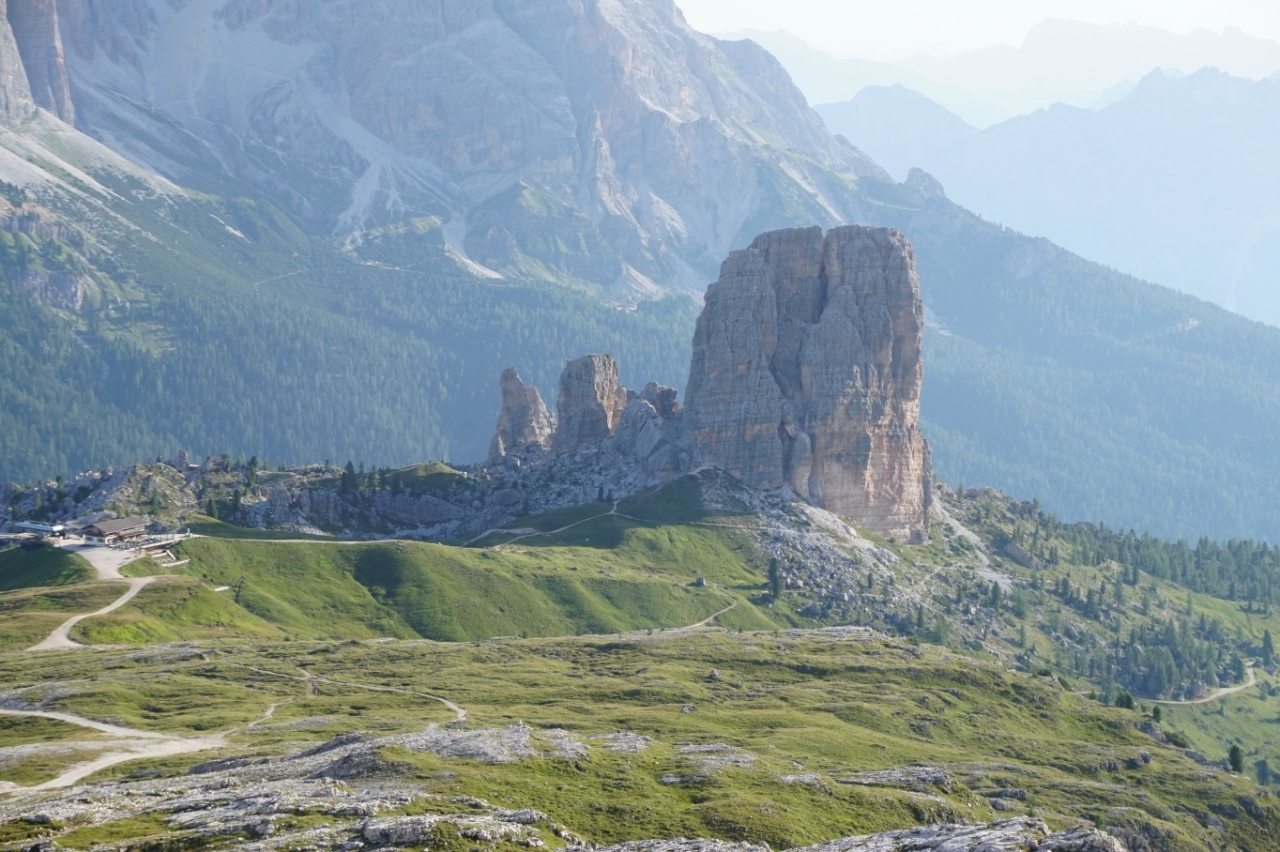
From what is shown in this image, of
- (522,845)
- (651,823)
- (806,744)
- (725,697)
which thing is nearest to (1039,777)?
(806,744)

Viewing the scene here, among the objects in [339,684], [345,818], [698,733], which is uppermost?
[698,733]

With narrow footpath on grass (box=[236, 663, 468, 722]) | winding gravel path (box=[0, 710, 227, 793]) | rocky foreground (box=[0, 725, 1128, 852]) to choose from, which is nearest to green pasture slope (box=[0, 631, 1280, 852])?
narrow footpath on grass (box=[236, 663, 468, 722])

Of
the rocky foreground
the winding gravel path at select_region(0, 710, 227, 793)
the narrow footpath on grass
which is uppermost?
the narrow footpath on grass

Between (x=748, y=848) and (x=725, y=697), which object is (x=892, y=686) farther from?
(x=748, y=848)

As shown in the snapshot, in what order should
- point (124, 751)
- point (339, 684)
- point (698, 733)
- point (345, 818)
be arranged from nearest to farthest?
point (345, 818)
point (124, 751)
point (698, 733)
point (339, 684)

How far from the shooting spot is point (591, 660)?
654 feet

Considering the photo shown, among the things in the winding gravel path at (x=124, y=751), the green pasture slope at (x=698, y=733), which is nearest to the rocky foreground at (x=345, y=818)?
the green pasture slope at (x=698, y=733)

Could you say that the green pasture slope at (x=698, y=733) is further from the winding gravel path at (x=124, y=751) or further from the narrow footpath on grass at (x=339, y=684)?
the winding gravel path at (x=124, y=751)

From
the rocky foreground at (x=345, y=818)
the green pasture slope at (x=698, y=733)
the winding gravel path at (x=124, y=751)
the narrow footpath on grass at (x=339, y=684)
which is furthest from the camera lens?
the narrow footpath on grass at (x=339, y=684)

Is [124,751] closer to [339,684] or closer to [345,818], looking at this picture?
[339,684]

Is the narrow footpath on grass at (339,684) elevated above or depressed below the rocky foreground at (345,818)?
above

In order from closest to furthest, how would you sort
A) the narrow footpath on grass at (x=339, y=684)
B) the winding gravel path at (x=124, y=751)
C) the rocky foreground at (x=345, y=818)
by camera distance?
the rocky foreground at (x=345, y=818) < the winding gravel path at (x=124, y=751) < the narrow footpath on grass at (x=339, y=684)

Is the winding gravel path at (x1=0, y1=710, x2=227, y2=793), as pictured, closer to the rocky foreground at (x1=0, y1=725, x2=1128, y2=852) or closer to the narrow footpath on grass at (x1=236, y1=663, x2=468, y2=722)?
the rocky foreground at (x1=0, y1=725, x2=1128, y2=852)

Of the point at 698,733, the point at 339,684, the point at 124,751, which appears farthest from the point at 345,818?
the point at 339,684
